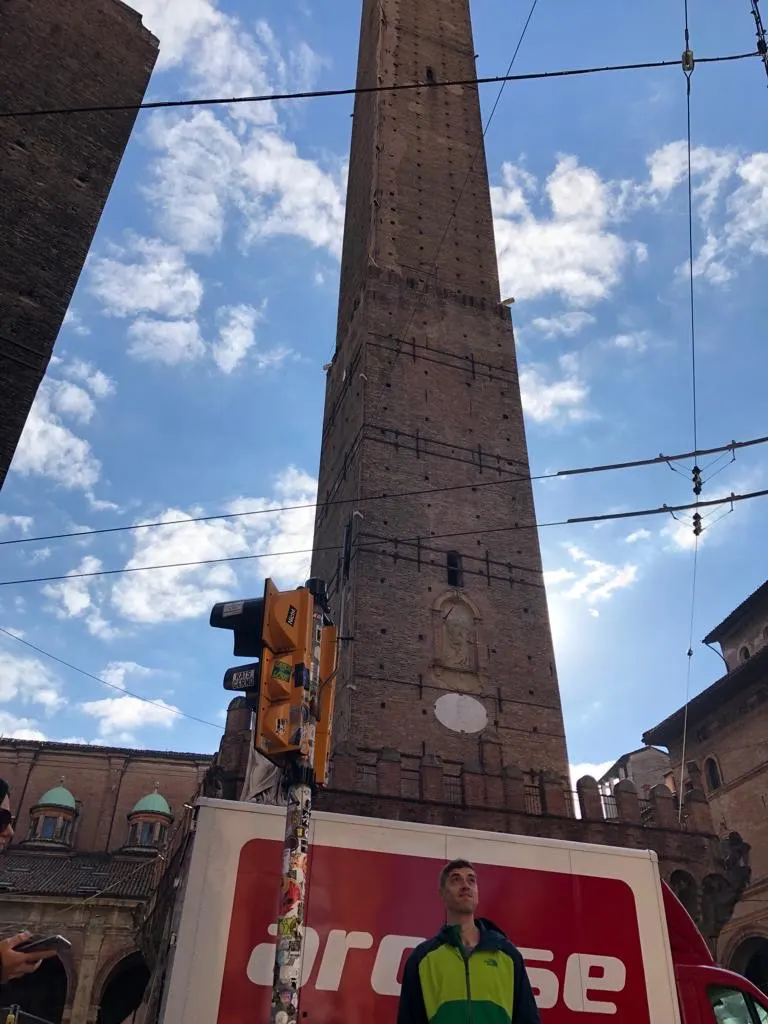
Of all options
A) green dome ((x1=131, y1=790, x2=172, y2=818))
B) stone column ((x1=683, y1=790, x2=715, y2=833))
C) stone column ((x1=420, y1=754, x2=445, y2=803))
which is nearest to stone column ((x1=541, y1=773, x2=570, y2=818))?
stone column ((x1=420, y1=754, x2=445, y2=803))

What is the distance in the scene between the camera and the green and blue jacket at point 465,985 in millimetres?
3334

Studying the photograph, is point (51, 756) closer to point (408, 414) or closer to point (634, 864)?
point (408, 414)

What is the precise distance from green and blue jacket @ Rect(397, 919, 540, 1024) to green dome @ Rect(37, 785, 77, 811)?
95.4ft

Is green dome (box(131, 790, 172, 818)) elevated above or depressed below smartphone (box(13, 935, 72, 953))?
above

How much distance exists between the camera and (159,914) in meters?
10.9

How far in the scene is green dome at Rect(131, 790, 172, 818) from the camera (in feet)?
96.3

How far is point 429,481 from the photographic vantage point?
17859mm

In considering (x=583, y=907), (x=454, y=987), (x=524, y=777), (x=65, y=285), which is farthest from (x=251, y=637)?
(x=524, y=777)

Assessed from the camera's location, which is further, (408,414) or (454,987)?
(408,414)

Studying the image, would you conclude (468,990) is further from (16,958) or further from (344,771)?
(344,771)

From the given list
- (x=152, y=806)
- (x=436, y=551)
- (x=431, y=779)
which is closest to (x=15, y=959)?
(x=431, y=779)

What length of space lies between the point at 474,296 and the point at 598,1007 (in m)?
18.5

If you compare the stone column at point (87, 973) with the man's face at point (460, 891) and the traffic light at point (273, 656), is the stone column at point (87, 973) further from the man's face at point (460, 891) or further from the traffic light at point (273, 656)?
the man's face at point (460, 891)

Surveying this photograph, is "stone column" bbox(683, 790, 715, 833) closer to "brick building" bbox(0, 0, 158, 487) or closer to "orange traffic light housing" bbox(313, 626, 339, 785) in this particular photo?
"orange traffic light housing" bbox(313, 626, 339, 785)
